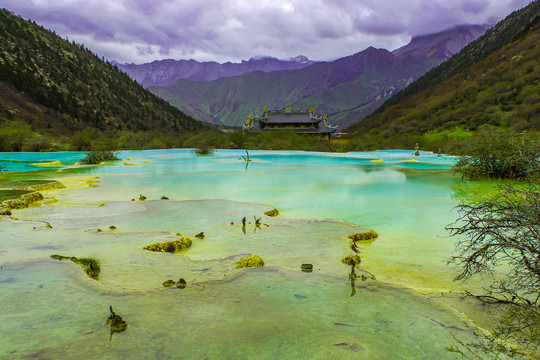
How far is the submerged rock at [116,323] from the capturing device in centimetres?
248

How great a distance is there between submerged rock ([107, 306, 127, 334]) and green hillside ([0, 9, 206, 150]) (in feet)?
140

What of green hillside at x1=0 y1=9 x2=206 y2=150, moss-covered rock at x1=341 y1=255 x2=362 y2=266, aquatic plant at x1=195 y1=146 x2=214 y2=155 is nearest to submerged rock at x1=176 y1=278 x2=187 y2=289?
moss-covered rock at x1=341 y1=255 x2=362 y2=266

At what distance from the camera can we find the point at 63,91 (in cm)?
5162

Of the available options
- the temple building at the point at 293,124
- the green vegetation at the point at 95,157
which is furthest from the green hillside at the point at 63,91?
the temple building at the point at 293,124

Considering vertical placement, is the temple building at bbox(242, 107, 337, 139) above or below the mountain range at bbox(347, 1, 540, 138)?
below

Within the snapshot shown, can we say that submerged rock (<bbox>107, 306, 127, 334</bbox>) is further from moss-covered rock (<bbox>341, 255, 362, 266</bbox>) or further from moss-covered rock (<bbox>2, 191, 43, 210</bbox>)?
moss-covered rock (<bbox>2, 191, 43, 210</bbox>)

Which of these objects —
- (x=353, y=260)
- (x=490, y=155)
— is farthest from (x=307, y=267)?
(x=490, y=155)

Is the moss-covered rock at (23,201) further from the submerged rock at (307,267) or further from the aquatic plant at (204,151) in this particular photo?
the aquatic plant at (204,151)

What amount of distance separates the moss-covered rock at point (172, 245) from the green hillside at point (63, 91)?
40700 mm

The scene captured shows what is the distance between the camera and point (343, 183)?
12.5 metres

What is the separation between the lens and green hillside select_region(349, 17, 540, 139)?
4006 centimetres

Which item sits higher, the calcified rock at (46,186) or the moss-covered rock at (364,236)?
the calcified rock at (46,186)

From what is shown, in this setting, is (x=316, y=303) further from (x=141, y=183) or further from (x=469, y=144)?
(x=469, y=144)

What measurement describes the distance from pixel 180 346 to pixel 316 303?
1.31m
